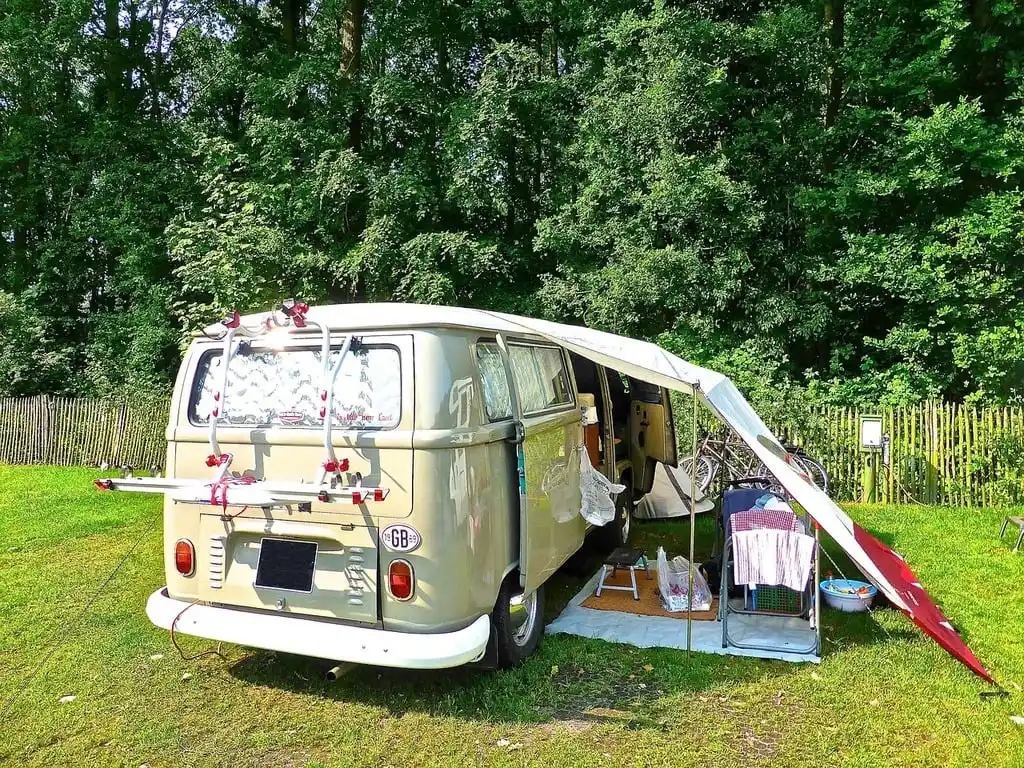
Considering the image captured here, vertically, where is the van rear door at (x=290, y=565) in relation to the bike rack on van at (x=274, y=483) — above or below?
below

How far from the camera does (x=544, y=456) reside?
15.7 feet

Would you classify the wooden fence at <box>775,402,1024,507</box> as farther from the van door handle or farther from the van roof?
the van roof

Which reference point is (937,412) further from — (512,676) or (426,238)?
(426,238)

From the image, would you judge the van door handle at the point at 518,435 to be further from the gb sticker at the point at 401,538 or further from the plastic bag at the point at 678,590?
the plastic bag at the point at 678,590

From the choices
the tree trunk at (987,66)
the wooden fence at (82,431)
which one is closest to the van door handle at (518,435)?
the wooden fence at (82,431)

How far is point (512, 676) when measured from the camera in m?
4.32

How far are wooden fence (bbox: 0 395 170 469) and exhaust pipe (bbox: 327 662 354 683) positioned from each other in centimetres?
926

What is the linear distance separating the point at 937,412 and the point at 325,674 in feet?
28.7

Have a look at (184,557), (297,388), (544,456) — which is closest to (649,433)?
(544,456)

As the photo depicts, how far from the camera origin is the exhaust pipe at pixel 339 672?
413cm

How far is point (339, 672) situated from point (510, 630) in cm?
104

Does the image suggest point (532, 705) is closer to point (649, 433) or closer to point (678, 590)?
point (678, 590)

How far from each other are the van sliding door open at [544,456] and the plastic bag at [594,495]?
0.07 metres

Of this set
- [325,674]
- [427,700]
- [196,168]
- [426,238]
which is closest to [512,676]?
[427,700]
